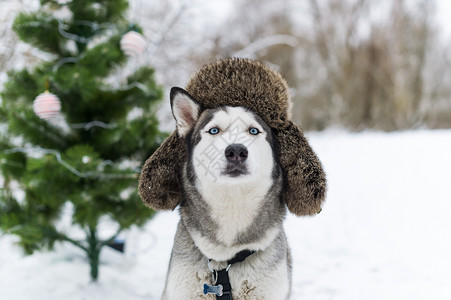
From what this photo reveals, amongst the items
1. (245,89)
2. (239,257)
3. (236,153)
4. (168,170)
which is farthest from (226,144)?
(239,257)

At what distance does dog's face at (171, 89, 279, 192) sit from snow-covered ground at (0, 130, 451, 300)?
2.15 metres

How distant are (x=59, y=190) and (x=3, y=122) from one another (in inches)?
35.8

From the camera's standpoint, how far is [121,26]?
3.60 metres

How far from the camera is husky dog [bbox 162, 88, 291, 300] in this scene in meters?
1.88

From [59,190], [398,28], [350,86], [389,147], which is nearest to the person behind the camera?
[59,190]

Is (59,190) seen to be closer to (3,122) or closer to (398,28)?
(3,122)

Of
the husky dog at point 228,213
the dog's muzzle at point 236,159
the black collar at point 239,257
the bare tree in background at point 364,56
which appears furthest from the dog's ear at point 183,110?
the bare tree in background at point 364,56

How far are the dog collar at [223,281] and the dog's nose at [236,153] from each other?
1.90 ft

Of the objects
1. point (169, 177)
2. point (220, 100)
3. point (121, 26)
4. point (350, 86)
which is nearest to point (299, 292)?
point (169, 177)

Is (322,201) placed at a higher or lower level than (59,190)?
higher

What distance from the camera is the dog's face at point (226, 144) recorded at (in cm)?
175

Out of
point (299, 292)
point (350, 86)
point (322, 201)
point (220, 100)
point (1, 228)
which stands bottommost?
point (350, 86)

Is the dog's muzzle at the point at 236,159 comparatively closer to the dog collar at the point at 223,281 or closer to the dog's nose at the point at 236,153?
the dog's nose at the point at 236,153

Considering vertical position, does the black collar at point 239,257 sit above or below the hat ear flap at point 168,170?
Answer: below
